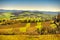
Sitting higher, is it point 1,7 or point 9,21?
point 1,7

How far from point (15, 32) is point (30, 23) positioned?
24 cm

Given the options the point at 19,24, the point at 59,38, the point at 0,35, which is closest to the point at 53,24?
the point at 59,38

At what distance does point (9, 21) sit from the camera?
66.6 inches

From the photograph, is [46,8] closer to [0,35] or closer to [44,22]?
[44,22]

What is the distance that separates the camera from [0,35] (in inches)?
61.7

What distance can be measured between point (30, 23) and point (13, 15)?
28 centimetres

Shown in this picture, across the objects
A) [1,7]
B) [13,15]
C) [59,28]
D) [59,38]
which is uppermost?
[1,7]

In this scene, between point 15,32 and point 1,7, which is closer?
point 15,32

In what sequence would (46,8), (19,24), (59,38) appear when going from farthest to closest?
(46,8), (19,24), (59,38)

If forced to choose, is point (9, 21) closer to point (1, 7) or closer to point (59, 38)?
point (1, 7)

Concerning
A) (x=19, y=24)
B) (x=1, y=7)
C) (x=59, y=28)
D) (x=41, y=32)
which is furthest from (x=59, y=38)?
(x=1, y=7)

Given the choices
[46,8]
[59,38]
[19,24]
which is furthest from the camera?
[46,8]

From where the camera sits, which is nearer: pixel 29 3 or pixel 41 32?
pixel 41 32

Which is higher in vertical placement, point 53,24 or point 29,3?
point 29,3
